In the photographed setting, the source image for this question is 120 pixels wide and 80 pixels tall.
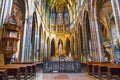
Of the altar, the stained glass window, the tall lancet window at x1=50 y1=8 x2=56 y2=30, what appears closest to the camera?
the altar

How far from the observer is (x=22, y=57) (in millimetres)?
11875

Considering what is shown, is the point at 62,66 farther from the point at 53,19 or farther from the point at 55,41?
the point at 53,19

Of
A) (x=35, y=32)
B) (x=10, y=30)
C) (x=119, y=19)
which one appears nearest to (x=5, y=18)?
(x=10, y=30)

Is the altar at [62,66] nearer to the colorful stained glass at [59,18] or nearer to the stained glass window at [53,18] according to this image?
the stained glass window at [53,18]

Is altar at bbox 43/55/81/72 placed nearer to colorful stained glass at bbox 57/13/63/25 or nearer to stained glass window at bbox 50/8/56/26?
stained glass window at bbox 50/8/56/26

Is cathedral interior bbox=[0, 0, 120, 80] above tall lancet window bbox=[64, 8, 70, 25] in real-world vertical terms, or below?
below

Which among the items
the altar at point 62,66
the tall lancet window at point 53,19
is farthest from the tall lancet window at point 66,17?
the altar at point 62,66

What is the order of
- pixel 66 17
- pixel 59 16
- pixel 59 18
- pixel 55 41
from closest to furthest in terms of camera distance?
1. pixel 55 41
2. pixel 66 17
3. pixel 59 18
4. pixel 59 16

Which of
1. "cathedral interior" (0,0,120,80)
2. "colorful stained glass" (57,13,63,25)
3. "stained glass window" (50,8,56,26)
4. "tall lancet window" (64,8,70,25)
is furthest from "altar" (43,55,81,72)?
"colorful stained glass" (57,13,63,25)

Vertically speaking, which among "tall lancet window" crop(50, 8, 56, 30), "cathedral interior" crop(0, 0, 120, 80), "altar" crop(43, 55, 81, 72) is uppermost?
"tall lancet window" crop(50, 8, 56, 30)

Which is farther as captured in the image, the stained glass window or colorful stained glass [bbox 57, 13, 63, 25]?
colorful stained glass [bbox 57, 13, 63, 25]

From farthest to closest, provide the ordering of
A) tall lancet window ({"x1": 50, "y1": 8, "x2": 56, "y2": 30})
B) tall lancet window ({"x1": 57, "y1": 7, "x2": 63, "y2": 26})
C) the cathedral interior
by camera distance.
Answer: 1. tall lancet window ({"x1": 57, "y1": 7, "x2": 63, "y2": 26})
2. tall lancet window ({"x1": 50, "y1": 8, "x2": 56, "y2": 30})
3. the cathedral interior

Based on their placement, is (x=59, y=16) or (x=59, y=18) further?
(x=59, y=16)

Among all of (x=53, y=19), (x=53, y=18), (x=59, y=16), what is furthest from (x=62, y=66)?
(x=59, y=16)
